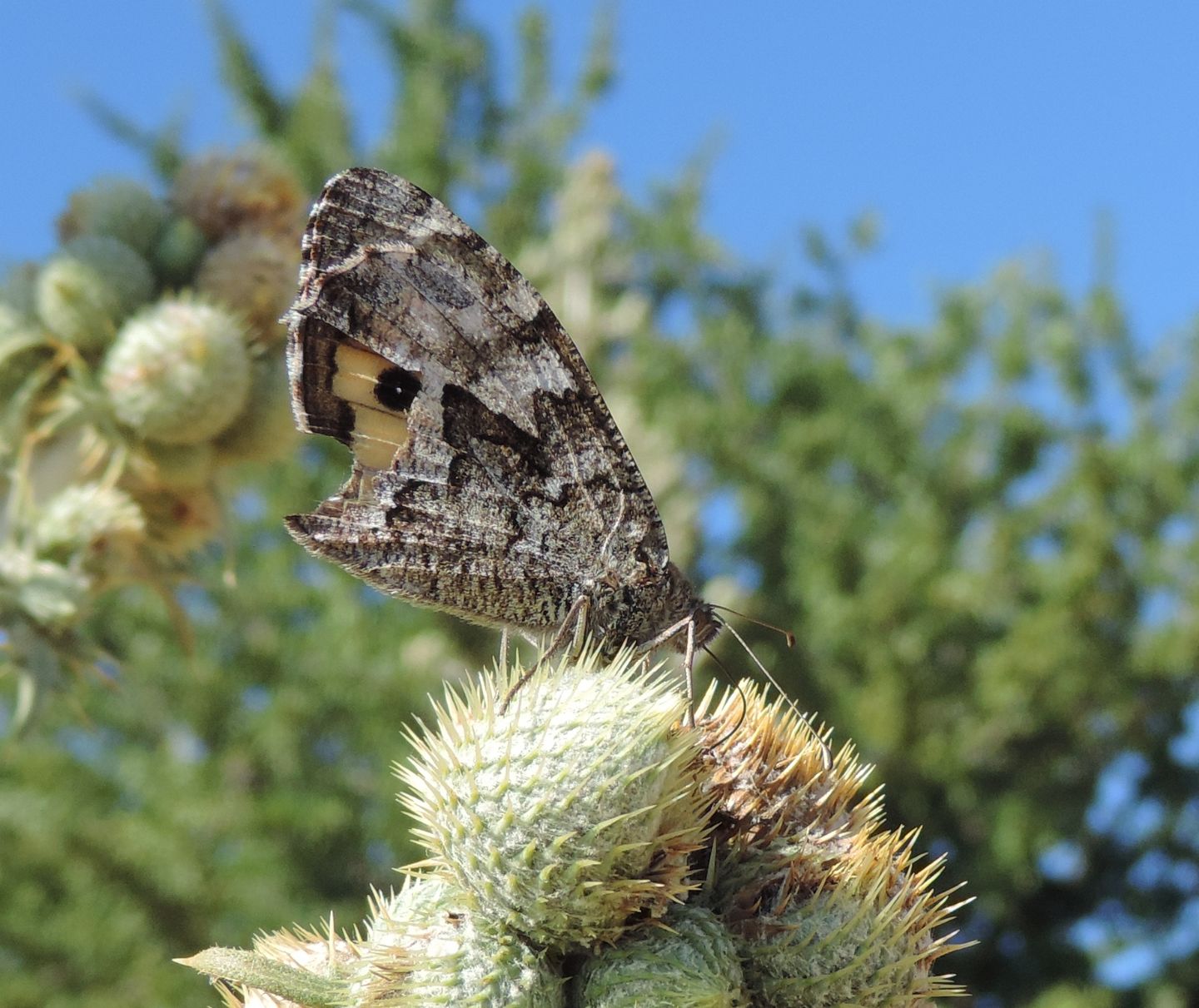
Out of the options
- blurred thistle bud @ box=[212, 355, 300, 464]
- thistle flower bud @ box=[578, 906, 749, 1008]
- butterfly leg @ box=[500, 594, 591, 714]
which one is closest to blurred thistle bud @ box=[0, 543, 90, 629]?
blurred thistle bud @ box=[212, 355, 300, 464]

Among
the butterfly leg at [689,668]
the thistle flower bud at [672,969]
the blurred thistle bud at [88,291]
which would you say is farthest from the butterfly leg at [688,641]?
the blurred thistle bud at [88,291]

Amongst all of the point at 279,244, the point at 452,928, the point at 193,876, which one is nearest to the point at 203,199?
the point at 279,244

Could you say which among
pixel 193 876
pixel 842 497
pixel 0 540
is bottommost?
pixel 0 540

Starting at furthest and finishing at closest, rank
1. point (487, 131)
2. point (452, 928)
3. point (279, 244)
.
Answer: point (487, 131) < point (279, 244) < point (452, 928)

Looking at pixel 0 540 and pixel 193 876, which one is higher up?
pixel 193 876

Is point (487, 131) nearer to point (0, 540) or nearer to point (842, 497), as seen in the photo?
point (842, 497)

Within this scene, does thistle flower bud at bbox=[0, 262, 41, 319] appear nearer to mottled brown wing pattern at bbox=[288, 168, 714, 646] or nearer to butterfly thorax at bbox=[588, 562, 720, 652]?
mottled brown wing pattern at bbox=[288, 168, 714, 646]

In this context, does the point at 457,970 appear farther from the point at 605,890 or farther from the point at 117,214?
the point at 117,214

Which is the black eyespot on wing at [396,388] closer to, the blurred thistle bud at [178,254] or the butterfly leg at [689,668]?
the butterfly leg at [689,668]
